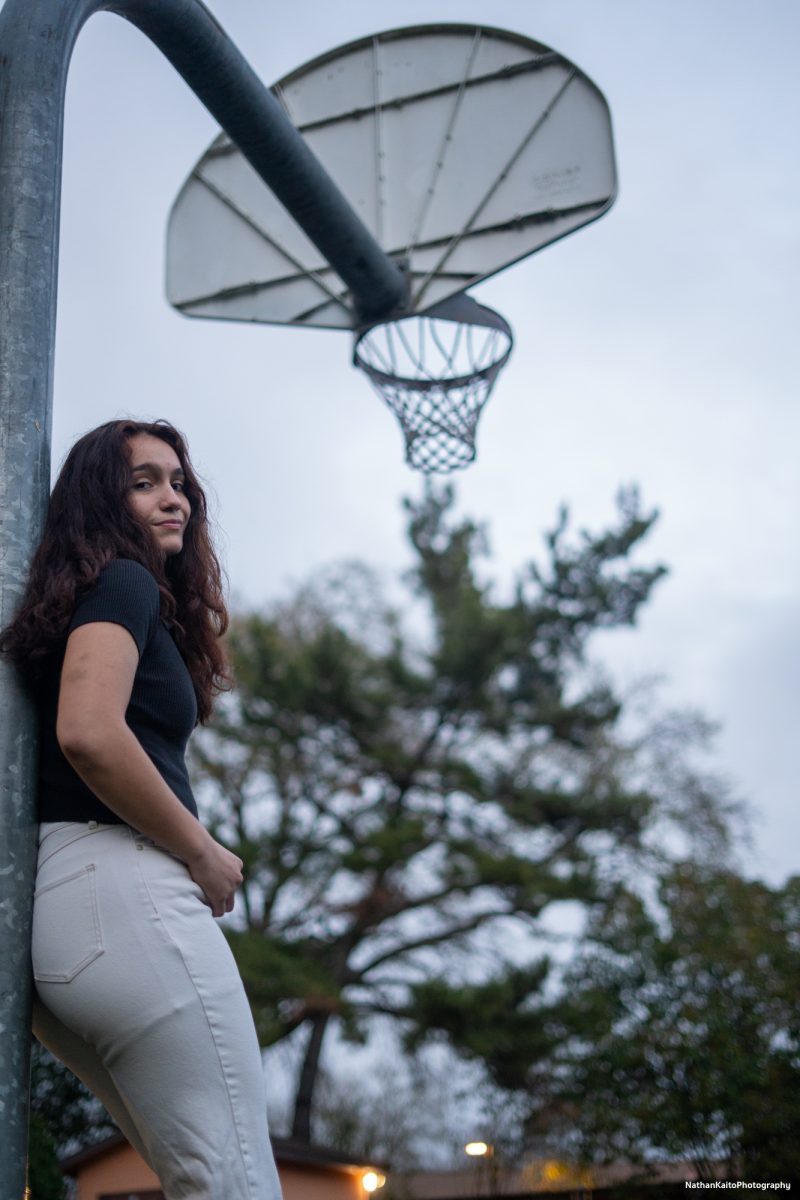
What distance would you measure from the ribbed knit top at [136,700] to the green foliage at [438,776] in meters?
15.5

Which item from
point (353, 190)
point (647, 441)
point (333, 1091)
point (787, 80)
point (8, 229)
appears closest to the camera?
point (8, 229)

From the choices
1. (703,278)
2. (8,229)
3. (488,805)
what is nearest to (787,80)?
(488,805)

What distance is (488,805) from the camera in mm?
19000

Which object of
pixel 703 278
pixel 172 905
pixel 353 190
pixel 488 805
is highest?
pixel 703 278

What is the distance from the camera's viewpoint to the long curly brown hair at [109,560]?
1940 mm

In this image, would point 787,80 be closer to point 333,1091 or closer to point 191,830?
point 191,830

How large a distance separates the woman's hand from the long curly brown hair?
399 mm

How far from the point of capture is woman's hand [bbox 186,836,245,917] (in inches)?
75.0

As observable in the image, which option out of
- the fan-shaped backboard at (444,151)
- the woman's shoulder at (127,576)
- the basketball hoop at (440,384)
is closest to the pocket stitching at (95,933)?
the woman's shoulder at (127,576)

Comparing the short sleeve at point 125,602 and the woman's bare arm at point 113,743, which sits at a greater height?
the short sleeve at point 125,602

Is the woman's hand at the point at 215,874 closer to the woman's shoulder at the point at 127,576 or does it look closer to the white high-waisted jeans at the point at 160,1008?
the white high-waisted jeans at the point at 160,1008

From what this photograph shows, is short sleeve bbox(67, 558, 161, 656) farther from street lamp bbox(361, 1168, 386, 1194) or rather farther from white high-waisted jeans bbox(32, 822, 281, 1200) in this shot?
street lamp bbox(361, 1168, 386, 1194)

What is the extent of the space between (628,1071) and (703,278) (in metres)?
21.3

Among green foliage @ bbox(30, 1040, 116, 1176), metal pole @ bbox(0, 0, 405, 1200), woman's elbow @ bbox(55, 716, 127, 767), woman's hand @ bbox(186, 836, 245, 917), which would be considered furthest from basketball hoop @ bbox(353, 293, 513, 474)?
green foliage @ bbox(30, 1040, 116, 1176)
